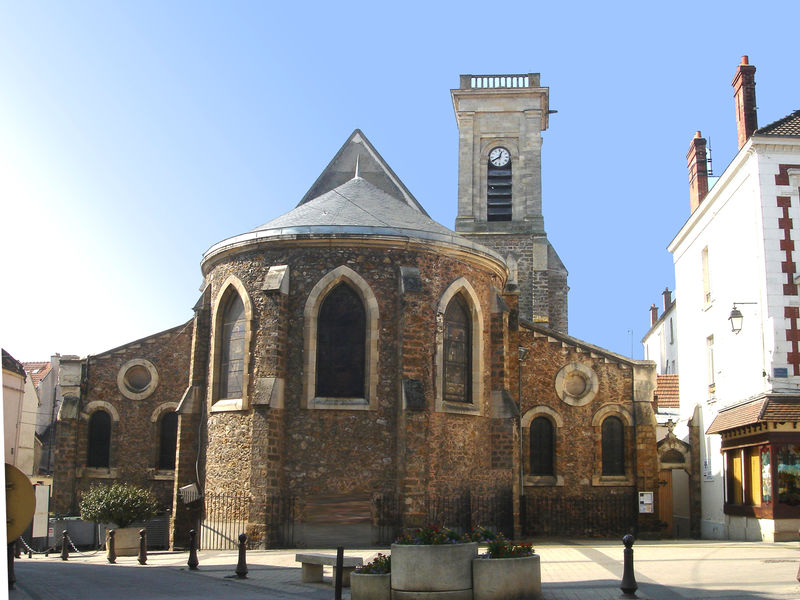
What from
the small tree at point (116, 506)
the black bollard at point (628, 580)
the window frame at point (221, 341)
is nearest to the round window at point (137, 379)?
the small tree at point (116, 506)

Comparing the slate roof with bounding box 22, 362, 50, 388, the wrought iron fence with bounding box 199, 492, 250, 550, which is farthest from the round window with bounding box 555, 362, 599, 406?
the slate roof with bounding box 22, 362, 50, 388

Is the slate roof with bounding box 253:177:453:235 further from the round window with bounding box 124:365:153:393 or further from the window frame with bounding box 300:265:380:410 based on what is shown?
the round window with bounding box 124:365:153:393

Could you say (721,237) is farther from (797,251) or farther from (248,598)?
(248,598)

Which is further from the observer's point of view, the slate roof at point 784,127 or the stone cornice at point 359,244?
the stone cornice at point 359,244

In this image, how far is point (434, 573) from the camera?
11062mm

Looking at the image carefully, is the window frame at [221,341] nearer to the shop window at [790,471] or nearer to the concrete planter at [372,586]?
the concrete planter at [372,586]

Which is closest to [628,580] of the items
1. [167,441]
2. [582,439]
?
[582,439]

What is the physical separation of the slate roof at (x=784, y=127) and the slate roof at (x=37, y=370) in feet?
119

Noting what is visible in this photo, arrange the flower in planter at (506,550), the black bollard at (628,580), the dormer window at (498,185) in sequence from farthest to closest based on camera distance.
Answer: the dormer window at (498,185) → the flower in planter at (506,550) → the black bollard at (628,580)

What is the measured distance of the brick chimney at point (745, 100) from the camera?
21.5 metres

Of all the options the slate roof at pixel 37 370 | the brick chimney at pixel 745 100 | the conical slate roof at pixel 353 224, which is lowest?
the slate roof at pixel 37 370

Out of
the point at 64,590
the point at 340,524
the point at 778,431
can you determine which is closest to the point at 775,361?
the point at 778,431

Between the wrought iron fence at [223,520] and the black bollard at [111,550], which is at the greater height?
the wrought iron fence at [223,520]

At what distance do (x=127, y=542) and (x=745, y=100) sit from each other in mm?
18506
